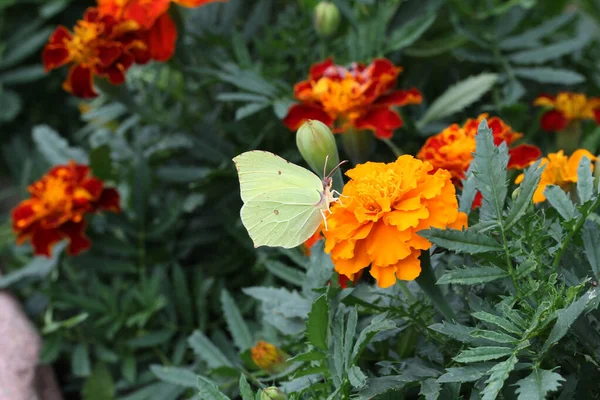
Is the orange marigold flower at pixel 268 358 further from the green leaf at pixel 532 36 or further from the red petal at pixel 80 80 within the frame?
the green leaf at pixel 532 36

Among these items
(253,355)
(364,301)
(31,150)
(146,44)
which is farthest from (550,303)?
(31,150)

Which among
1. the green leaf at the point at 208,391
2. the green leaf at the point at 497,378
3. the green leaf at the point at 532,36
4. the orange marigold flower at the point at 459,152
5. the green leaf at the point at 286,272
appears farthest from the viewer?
the green leaf at the point at 532,36

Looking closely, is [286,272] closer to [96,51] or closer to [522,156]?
[522,156]

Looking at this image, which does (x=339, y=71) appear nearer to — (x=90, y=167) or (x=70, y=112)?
(x=90, y=167)

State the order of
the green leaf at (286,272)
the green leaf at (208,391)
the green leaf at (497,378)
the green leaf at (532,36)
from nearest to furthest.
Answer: the green leaf at (497,378), the green leaf at (208,391), the green leaf at (286,272), the green leaf at (532,36)

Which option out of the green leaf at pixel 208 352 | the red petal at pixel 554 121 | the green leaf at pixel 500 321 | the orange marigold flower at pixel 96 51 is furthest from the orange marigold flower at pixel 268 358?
the red petal at pixel 554 121
